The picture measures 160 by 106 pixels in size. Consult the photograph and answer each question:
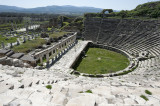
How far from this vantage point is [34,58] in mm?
15484

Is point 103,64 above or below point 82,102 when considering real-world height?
below

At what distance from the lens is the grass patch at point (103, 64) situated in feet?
54.0

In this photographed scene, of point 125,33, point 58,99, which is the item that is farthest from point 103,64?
point 58,99

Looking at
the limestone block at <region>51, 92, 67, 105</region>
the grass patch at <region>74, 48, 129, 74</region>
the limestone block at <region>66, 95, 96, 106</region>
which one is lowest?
the grass patch at <region>74, 48, 129, 74</region>

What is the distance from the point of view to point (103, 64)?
60.1ft

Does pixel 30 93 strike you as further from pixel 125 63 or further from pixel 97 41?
pixel 97 41

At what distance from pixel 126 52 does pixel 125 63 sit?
4041 mm

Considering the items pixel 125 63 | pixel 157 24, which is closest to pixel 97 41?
pixel 125 63

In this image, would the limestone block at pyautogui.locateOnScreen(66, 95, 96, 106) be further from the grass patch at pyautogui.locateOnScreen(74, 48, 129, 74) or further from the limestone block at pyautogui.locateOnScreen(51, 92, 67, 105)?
the grass patch at pyautogui.locateOnScreen(74, 48, 129, 74)

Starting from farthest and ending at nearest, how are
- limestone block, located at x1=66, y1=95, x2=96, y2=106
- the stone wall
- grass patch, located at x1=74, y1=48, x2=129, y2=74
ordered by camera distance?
the stone wall < grass patch, located at x1=74, y1=48, x2=129, y2=74 < limestone block, located at x1=66, y1=95, x2=96, y2=106

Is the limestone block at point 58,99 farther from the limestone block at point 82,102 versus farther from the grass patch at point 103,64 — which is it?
the grass patch at point 103,64

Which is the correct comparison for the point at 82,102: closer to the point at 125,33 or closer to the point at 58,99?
the point at 58,99

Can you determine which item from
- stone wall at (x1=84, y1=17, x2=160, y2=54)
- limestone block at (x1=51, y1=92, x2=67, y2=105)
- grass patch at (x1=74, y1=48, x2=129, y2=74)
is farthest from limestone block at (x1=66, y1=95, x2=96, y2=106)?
stone wall at (x1=84, y1=17, x2=160, y2=54)

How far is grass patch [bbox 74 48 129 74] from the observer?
16450 millimetres
